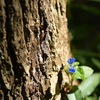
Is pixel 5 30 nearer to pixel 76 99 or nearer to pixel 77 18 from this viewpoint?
pixel 76 99

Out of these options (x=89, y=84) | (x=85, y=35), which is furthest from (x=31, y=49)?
→ (x=85, y=35)

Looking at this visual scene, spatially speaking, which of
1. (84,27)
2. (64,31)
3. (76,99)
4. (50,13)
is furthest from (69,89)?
(84,27)

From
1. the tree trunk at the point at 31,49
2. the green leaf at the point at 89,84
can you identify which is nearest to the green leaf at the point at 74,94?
the tree trunk at the point at 31,49

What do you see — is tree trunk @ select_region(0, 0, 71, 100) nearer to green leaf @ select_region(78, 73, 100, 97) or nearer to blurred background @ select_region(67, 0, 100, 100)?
green leaf @ select_region(78, 73, 100, 97)

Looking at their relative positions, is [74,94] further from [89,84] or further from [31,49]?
[89,84]

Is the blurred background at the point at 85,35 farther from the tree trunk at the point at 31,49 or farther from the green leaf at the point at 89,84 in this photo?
the tree trunk at the point at 31,49

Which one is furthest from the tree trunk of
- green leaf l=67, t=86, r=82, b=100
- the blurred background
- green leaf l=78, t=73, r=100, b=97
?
the blurred background
